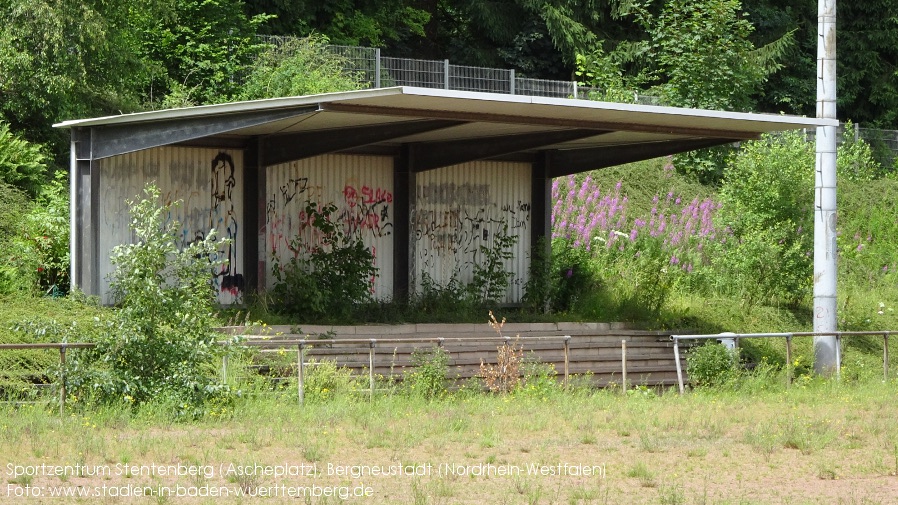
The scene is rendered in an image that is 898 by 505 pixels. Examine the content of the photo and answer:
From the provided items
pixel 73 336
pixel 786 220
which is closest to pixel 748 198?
pixel 786 220

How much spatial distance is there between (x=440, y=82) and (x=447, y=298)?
12679 millimetres

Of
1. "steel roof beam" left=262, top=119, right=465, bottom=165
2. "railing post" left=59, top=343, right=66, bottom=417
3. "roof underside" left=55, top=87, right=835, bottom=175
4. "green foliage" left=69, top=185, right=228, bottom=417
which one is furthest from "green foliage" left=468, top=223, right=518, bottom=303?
"railing post" left=59, top=343, right=66, bottom=417

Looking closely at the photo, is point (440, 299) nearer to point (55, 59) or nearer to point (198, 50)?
point (55, 59)

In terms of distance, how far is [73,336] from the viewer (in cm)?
1367

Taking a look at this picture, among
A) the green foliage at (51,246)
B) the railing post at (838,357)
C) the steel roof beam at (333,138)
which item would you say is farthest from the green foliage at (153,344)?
the railing post at (838,357)

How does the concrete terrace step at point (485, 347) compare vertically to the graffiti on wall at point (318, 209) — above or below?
below

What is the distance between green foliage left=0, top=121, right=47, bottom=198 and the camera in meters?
21.2

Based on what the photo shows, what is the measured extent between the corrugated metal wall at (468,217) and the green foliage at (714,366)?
6.43m

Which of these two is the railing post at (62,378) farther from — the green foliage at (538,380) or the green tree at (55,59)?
the green tree at (55,59)

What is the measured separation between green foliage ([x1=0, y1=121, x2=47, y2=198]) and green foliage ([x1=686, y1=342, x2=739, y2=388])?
460 inches

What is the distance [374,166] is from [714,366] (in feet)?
25.0

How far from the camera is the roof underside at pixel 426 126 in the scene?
16.6 meters

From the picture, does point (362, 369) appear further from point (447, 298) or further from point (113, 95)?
point (113, 95)

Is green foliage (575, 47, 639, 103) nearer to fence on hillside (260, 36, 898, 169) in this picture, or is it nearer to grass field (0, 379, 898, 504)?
fence on hillside (260, 36, 898, 169)
